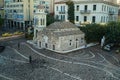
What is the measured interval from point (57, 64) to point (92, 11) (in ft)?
101

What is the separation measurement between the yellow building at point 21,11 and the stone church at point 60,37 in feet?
93.7

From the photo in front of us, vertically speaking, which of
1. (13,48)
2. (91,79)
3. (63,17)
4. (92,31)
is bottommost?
(91,79)

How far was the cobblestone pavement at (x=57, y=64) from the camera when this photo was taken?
110 feet

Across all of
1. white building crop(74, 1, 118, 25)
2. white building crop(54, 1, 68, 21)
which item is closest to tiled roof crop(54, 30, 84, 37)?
white building crop(74, 1, 118, 25)

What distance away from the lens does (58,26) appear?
50031 millimetres

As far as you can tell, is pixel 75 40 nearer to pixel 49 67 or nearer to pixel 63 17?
pixel 49 67

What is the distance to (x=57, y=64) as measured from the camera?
129ft

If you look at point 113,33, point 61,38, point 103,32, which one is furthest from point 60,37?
point 113,33

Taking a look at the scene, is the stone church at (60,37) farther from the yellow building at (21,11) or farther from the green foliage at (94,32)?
the yellow building at (21,11)

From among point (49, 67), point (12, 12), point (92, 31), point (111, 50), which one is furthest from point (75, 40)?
point (12, 12)

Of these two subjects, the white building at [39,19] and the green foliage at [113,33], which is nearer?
the green foliage at [113,33]

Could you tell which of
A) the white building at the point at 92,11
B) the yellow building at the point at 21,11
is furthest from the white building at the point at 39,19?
the yellow building at the point at 21,11

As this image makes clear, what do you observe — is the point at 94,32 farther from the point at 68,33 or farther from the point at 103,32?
the point at 68,33

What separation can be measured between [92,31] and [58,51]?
36.4ft
